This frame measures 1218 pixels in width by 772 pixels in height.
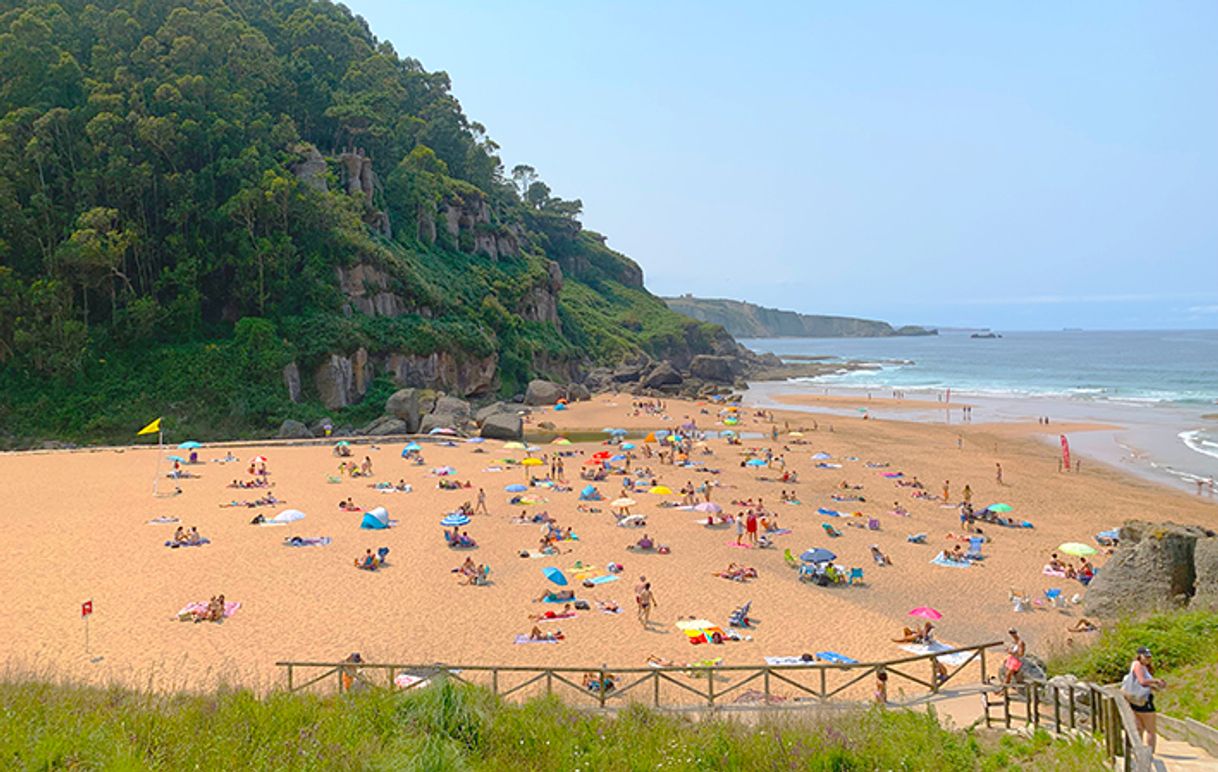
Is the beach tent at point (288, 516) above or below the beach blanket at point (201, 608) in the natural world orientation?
above

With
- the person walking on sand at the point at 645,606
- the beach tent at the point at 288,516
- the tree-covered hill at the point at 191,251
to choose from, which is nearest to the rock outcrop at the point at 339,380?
the tree-covered hill at the point at 191,251

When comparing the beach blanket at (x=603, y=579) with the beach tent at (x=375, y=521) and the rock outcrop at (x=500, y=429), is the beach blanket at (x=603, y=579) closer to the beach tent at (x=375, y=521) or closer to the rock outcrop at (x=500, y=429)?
the beach tent at (x=375, y=521)

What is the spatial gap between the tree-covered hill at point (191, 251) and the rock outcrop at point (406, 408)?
3180 millimetres

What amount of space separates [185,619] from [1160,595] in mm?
21195

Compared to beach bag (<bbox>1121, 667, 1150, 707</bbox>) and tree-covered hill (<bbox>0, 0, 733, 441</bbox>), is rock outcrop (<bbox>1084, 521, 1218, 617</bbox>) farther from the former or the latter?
tree-covered hill (<bbox>0, 0, 733, 441</bbox>)

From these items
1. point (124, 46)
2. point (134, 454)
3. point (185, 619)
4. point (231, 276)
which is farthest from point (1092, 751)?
point (124, 46)

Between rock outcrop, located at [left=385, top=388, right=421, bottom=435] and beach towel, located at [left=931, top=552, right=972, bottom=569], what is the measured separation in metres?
30.9

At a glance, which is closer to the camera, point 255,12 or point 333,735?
point 333,735

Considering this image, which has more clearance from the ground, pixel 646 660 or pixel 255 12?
pixel 255 12

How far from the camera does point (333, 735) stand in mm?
7395

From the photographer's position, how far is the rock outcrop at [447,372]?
4975 centimetres

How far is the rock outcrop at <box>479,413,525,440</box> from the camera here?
42.0 metres

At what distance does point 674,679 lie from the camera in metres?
12.4

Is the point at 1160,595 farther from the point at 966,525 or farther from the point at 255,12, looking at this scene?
the point at 255,12
